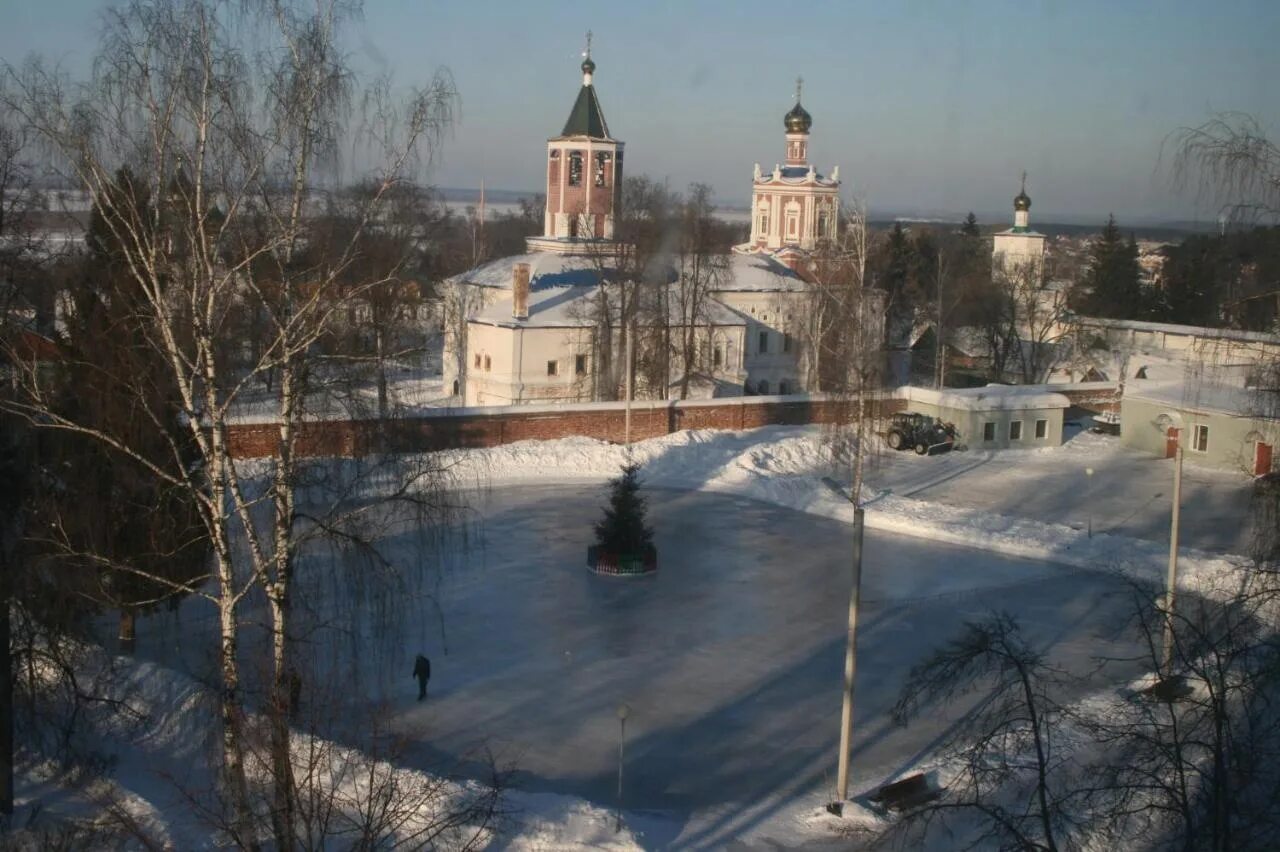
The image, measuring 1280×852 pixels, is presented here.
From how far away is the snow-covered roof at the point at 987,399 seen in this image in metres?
29.5

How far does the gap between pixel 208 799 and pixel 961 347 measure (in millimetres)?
39507

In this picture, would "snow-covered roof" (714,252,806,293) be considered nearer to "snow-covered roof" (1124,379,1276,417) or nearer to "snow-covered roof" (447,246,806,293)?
"snow-covered roof" (447,246,806,293)

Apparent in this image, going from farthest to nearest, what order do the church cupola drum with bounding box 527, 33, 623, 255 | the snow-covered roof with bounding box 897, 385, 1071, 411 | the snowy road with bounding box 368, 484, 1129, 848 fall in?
the church cupola drum with bounding box 527, 33, 623, 255
the snow-covered roof with bounding box 897, 385, 1071, 411
the snowy road with bounding box 368, 484, 1129, 848

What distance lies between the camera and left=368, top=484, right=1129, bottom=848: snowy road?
38.6 ft

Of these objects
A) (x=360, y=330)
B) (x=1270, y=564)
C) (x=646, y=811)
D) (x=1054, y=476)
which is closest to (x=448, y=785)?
(x=646, y=811)

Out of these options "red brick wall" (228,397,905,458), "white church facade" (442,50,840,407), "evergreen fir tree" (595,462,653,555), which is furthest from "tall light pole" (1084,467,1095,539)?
"white church facade" (442,50,840,407)

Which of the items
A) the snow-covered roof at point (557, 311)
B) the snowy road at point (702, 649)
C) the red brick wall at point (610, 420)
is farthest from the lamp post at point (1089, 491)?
the snow-covered roof at point (557, 311)

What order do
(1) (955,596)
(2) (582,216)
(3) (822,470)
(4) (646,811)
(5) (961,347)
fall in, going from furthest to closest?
(5) (961,347) → (2) (582,216) → (3) (822,470) → (1) (955,596) → (4) (646,811)

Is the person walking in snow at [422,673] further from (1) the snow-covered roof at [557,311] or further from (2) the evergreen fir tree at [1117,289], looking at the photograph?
(2) the evergreen fir tree at [1117,289]

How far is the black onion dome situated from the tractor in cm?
2431

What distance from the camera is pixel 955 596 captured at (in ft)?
58.4

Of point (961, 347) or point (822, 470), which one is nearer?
point (822, 470)

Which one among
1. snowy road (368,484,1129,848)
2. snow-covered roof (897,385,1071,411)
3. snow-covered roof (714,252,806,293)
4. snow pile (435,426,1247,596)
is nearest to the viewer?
snowy road (368,484,1129,848)

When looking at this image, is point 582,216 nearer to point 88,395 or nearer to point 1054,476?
point 1054,476
